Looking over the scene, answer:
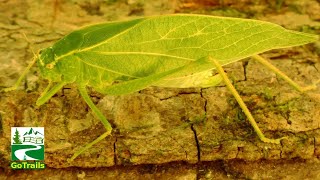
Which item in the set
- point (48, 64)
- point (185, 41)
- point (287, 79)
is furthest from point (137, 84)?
point (287, 79)

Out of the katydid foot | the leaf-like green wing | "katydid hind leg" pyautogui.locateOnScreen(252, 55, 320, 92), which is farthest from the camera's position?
"katydid hind leg" pyautogui.locateOnScreen(252, 55, 320, 92)

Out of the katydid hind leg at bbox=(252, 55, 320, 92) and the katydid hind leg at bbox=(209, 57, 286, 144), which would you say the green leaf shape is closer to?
the katydid hind leg at bbox=(209, 57, 286, 144)

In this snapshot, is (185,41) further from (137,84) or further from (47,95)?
(47,95)

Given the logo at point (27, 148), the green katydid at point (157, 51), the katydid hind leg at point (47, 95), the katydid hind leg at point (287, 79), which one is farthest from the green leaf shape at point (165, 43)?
the logo at point (27, 148)

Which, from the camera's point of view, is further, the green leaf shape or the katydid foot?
the katydid foot

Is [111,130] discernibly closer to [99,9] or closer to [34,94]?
[34,94]

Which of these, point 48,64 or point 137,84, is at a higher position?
point 48,64

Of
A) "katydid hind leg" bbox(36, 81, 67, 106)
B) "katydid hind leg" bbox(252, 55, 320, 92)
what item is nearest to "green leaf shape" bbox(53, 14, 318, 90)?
"katydid hind leg" bbox(36, 81, 67, 106)
